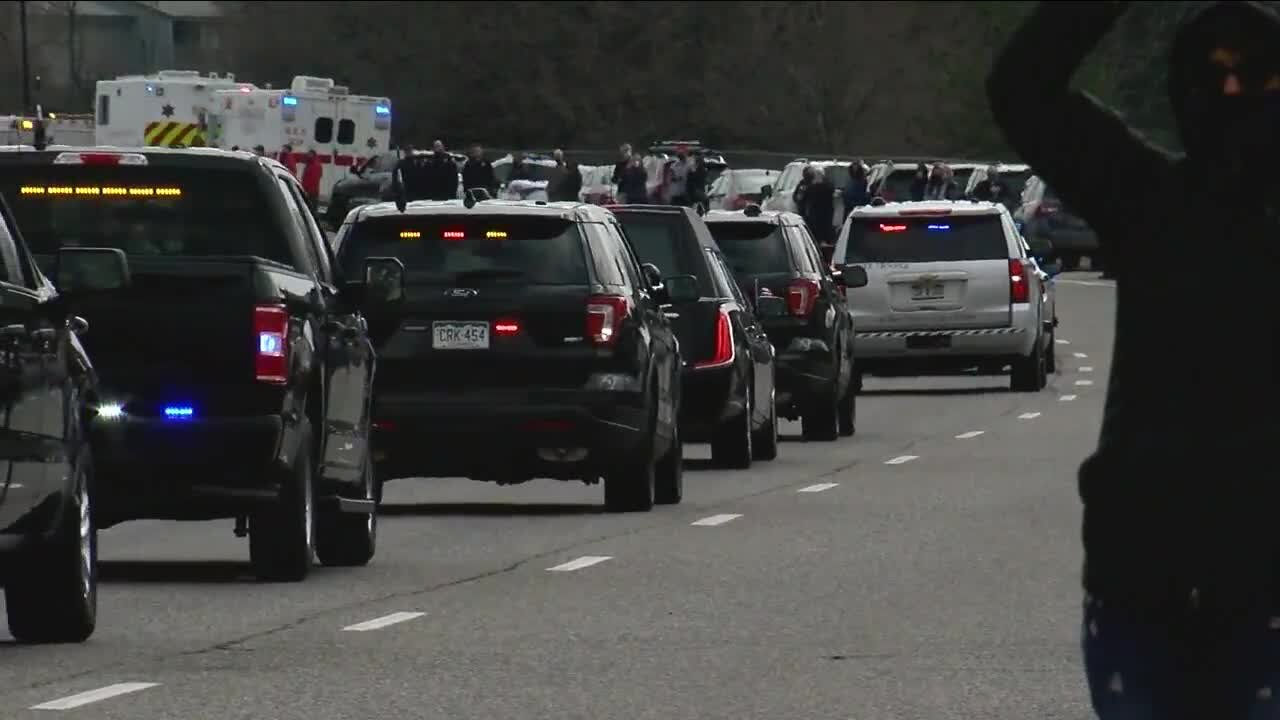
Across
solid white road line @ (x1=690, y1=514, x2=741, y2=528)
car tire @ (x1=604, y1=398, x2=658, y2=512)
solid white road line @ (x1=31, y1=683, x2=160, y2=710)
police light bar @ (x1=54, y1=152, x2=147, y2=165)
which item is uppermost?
police light bar @ (x1=54, y1=152, x2=147, y2=165)

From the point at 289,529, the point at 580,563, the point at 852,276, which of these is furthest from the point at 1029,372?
the point at 289,529

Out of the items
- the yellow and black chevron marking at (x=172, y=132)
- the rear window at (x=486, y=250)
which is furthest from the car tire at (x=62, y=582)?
the yellow and black chevron marking at (x=172, y=132)

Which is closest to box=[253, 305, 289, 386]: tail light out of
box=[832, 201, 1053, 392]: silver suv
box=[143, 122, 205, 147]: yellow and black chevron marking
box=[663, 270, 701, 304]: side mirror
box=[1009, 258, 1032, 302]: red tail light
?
box=[663, 270, 701, 304]: side mirror

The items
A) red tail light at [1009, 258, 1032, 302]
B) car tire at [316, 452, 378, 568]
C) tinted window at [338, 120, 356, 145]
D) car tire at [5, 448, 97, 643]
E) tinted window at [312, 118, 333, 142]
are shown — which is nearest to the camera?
car tire at [5, 448, 97, 643]

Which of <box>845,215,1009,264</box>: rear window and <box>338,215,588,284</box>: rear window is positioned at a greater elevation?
<box>338,215,588,284</box>: rear window

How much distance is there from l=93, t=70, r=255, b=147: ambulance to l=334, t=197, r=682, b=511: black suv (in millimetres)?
47825

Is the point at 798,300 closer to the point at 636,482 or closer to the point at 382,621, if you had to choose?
the point at 636,482

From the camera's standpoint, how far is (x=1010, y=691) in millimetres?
10906

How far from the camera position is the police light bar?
47.5 feet

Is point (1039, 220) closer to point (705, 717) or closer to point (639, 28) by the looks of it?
point (705, 717)

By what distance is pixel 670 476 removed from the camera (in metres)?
19.8

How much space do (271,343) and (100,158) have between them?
1.12 meters

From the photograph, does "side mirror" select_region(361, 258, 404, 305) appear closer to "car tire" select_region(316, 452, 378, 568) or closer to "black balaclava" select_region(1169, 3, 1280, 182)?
"car tire" select_region(316, 452, 378, 568)

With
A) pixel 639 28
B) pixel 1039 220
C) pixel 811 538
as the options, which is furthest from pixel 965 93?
pixel 811 538
